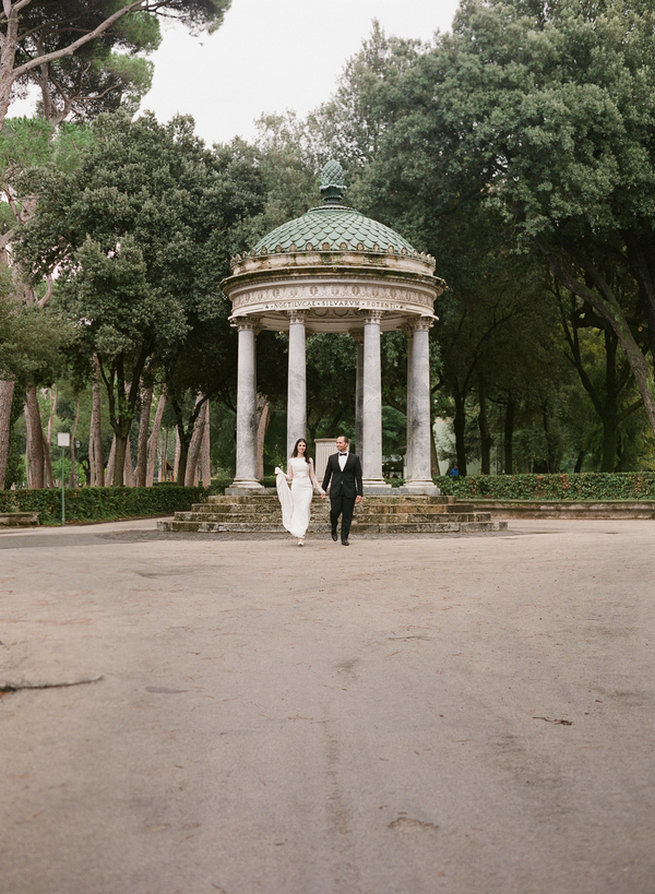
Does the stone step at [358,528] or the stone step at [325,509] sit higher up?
the stone step at [325,509]

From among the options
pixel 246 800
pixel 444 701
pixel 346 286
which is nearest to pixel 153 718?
pixel 246 800

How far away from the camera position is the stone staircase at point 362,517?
19.9 m

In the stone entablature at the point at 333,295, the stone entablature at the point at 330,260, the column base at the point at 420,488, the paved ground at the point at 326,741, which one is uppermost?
the stone entablature at the point at 330,260

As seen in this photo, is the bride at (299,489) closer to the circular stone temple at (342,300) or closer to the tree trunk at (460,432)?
the circular stone temple at (342,300)

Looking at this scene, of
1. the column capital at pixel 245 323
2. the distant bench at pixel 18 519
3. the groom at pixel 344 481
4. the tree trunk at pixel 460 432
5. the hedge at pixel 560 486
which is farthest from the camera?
the tree trunk at pixel 460 432

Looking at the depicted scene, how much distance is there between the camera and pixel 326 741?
451cm

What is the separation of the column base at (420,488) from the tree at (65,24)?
21.1 m

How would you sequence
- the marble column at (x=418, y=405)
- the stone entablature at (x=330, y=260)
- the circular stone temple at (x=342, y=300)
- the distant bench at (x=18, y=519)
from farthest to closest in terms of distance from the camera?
the distant bench at (x=18, y=519) < the marble column at (x=418, y=405) < the circular stone temple at (x=342, y=300) < the stone entablature at (x=330, y=260)

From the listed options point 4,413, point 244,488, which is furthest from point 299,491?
point 4,413

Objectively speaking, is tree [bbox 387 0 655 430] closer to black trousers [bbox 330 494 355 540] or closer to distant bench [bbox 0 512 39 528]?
black trousers [bbox 330 494 355 540]

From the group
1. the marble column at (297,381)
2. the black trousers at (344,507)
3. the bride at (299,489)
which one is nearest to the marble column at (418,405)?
the marble column at (297,381)

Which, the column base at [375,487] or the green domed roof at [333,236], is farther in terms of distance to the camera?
the green domed roof at [333,236]

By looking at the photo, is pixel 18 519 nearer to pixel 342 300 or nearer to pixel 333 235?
pixel 342 300

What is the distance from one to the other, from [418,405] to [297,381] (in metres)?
3.19
